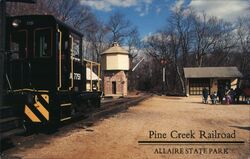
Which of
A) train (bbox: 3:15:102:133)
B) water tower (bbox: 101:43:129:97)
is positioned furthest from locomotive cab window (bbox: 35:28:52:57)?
water tower (bbox: 101:43:129:97)

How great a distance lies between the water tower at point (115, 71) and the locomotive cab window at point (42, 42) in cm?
4092

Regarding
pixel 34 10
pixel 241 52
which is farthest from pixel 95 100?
pixel 241 52

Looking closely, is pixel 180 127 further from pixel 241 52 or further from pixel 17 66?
pixel 241 52

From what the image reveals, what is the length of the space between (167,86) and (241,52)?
20.2 m

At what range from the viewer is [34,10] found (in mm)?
38438

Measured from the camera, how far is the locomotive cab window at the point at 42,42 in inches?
374

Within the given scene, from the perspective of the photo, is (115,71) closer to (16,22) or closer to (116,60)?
(116,60)

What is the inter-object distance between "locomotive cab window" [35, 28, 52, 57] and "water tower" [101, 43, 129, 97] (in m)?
40.9

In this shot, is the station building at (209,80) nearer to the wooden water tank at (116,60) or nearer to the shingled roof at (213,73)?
the shingled roof at (213,73)

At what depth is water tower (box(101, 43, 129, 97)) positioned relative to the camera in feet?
167

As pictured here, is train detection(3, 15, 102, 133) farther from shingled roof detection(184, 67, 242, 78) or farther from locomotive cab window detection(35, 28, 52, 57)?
shingled roof detection(184, 67, 242, 78)

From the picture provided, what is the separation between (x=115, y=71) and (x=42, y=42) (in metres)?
41.6

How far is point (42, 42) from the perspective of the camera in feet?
31.4

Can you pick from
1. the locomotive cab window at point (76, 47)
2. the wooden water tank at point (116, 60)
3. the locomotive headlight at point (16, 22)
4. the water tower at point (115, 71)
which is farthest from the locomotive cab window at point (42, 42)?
the wooden water tank at point (116, 60)
